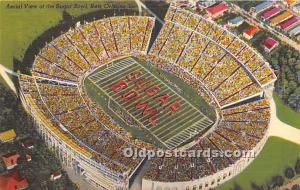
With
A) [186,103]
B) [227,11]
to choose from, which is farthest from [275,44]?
[186,103]

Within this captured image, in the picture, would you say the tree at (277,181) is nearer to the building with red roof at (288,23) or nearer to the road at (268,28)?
the road at (268,28)

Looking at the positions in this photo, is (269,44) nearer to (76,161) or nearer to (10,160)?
(76,161)

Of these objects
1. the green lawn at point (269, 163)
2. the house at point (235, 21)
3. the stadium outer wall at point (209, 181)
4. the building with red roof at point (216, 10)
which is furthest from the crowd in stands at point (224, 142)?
the building with red roof at point (216, 10)

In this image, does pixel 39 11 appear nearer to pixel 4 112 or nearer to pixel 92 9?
pixel 92 9

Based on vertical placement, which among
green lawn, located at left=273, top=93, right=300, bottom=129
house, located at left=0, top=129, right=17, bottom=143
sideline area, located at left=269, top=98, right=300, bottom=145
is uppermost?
green lawn, located at left=273, top=93, right=300, bottom=129

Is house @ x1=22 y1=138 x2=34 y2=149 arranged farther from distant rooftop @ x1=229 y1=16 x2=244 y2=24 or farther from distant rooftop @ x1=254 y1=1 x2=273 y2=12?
distant rooftop @ x1=254 y1=1 x2=273 y2=12

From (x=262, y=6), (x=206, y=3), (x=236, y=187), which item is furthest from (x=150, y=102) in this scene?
(x=262, y=6)

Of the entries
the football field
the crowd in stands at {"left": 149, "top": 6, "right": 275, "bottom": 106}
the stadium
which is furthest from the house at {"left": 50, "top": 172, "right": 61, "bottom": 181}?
the crowd in stands at {"left": 149, "top": 6, "right": 275, "bottom": 106}
